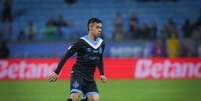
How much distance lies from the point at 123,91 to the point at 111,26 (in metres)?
10.5

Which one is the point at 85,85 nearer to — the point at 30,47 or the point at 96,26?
the point at 96,26

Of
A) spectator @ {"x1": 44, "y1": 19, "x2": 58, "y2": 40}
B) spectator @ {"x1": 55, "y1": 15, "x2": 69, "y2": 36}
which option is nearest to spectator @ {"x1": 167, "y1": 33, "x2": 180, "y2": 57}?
spectator @ {"x1": 55, "y1": 15, "x2": 69, "y2": 36}

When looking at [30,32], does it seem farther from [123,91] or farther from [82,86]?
[82,86]

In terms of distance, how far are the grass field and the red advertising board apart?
119cm

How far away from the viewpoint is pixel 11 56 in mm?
26703

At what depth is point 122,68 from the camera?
80.4 feet

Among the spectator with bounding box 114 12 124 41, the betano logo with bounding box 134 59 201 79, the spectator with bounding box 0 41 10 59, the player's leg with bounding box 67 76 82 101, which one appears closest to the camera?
the player's leg with bounding box 67 76 82 101

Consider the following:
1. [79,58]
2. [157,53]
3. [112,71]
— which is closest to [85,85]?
[79,58]

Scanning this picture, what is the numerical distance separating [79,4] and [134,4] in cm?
279

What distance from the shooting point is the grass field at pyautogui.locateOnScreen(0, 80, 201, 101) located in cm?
1622

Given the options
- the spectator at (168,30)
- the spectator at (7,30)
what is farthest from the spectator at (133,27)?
the spectator at (7,30)

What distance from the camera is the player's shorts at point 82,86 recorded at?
10250mm

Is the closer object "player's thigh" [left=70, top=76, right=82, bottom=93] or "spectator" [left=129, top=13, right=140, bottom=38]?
"player's thigh" [left=70, top=76, right=82, bottom=93]

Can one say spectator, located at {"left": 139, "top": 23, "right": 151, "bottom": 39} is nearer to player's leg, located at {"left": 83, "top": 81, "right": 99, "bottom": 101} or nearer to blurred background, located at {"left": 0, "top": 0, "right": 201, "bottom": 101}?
blurred background, located at {"left": 0, "top": 0, "right": 201, "bottom": 101}
